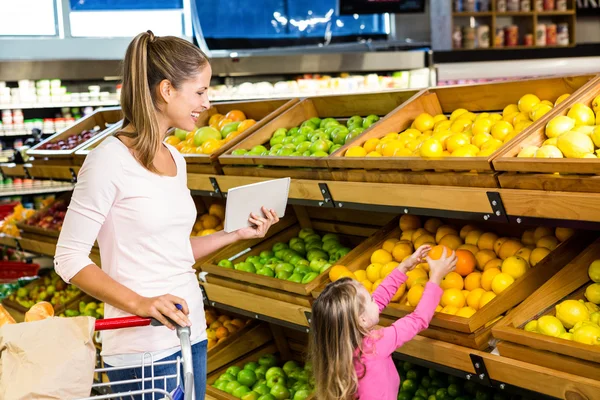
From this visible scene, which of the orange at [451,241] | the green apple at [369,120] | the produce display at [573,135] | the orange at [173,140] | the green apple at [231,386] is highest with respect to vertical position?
the produce display at [573,135]

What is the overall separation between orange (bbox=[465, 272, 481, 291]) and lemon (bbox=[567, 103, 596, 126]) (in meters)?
0.61

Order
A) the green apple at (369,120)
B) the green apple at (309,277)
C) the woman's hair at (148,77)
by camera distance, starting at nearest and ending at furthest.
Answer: the woman's hair at (148,77) < the green apple at (309,277) < the green apple at (369,120)

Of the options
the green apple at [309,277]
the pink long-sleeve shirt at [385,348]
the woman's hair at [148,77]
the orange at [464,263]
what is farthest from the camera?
the green apple at [309,277]

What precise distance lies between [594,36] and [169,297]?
945cm

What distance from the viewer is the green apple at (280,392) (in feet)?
10.9

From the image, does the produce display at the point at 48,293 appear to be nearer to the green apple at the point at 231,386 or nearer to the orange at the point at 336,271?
the green apple at the point at 231,386

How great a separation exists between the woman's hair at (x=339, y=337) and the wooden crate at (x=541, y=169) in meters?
0.56

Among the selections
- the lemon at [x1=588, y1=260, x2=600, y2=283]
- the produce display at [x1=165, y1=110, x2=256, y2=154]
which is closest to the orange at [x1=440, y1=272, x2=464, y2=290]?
the lemon at [x1=588, y1=260, x2=600, y2=283]

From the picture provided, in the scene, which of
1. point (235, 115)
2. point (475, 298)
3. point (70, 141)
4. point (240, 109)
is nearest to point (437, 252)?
point (475, 298)

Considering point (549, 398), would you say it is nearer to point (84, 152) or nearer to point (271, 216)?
point (271, 216)

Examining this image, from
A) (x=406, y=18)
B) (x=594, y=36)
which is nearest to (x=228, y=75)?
(x=406, y=18)

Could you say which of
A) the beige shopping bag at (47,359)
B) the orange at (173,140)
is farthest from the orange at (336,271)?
the orange at (173,140)

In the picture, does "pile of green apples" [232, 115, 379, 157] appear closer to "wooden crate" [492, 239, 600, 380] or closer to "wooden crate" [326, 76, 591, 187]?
"wooden crate" [326, 76, 591, 187]

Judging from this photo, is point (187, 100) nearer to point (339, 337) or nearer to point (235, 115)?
point (339, 337)
